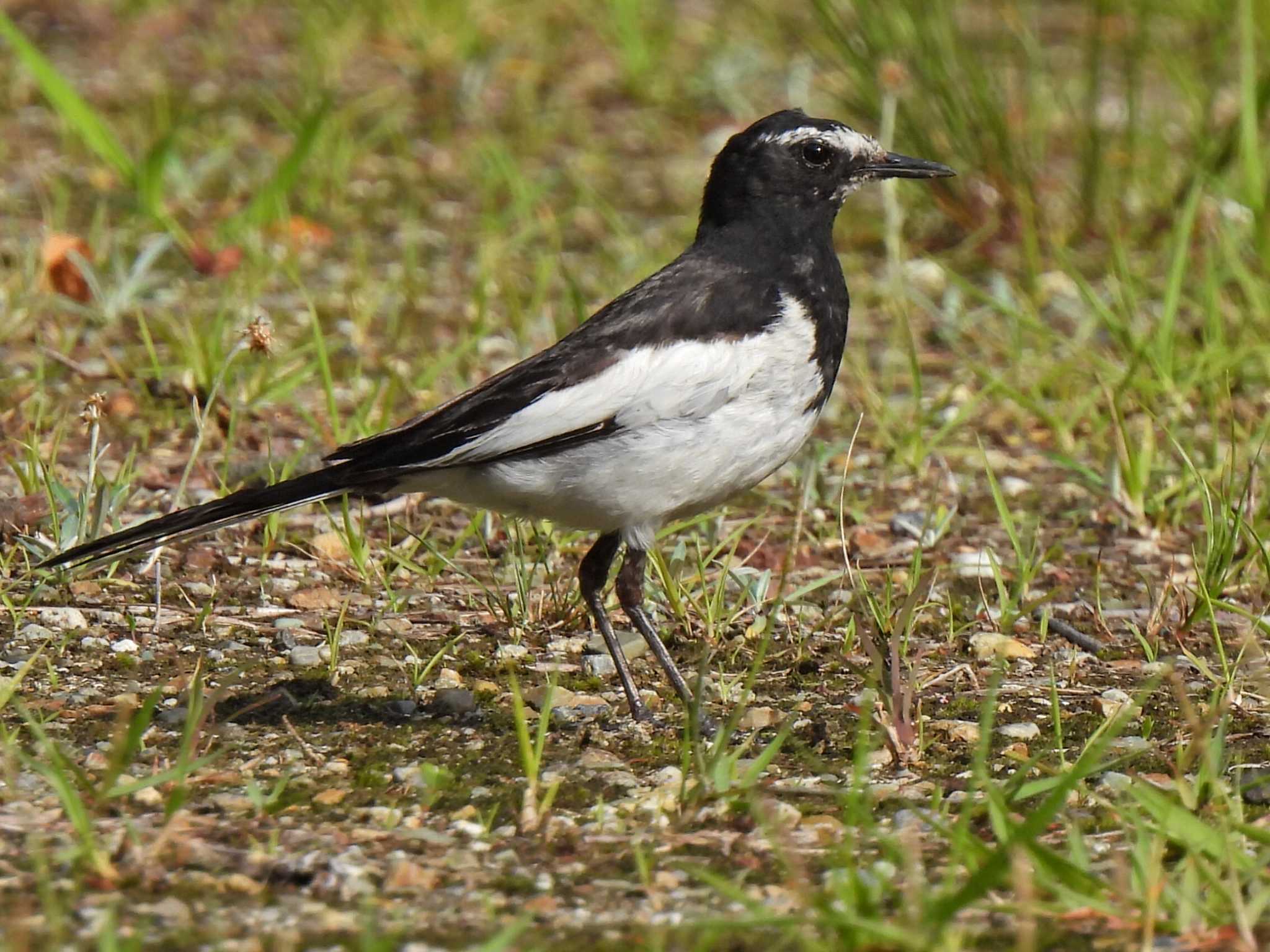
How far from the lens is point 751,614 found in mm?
4965

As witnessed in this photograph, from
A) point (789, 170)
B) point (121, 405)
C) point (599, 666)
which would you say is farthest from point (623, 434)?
point (121, 405)

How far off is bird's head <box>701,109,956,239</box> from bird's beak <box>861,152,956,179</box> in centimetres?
1

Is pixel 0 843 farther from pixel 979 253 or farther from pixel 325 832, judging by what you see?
pixel 979 253

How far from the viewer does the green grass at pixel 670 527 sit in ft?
10.8

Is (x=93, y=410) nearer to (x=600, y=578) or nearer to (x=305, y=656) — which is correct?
(x=305, y=656)

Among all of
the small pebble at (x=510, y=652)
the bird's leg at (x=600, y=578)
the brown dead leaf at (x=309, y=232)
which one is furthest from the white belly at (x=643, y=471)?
the brown dead leaf at (x=309, y=232)

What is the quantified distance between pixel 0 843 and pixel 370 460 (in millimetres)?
1399

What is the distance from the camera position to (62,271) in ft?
22.0

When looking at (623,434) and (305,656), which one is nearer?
(623,434)

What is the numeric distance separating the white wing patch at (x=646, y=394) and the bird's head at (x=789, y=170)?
2.34 ft

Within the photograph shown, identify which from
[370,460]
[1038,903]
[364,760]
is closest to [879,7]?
[370,460]

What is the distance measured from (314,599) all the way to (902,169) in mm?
2128

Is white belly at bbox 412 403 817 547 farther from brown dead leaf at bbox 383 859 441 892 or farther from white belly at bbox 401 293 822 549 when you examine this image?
brown dead leaf at bbox 383 859 441 892

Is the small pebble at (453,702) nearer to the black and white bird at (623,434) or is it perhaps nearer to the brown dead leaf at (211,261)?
the black and white bird at (623,434)
